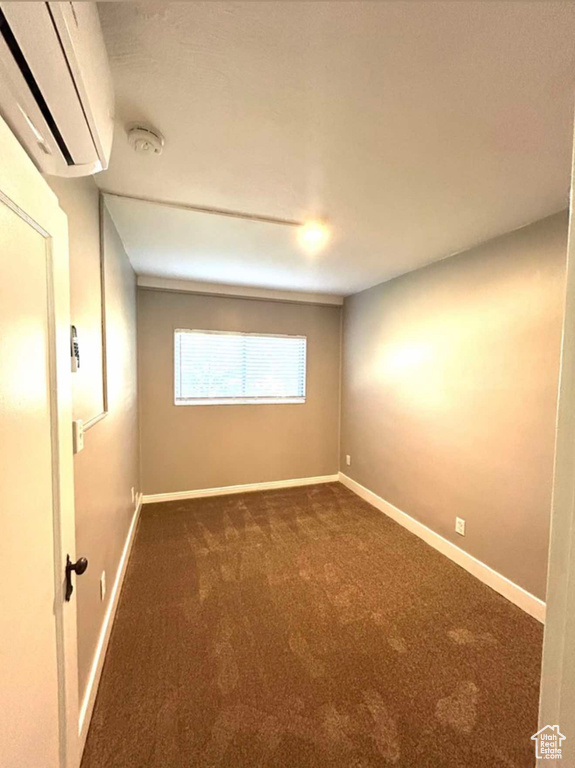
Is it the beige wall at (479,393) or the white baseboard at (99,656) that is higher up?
the beige wall at (479,393)

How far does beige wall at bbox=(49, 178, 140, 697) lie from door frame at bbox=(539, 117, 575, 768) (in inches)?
57.5

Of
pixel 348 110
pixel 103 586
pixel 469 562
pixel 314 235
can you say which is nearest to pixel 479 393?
pixel 469 562

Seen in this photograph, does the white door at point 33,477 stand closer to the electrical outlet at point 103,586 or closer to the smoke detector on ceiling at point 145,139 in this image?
the smoke detector on ceiling at point 145,139

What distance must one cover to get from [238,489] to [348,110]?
3564mm

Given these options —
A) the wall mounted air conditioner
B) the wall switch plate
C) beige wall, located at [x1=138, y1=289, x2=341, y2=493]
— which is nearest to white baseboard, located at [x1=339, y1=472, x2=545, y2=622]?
beige wall, located at [x1=138, y1=289, x2=341, y2=493]

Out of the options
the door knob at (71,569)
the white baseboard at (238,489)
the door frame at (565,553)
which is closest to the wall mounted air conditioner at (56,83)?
the door frame at (565,553)

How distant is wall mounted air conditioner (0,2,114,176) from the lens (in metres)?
0.60

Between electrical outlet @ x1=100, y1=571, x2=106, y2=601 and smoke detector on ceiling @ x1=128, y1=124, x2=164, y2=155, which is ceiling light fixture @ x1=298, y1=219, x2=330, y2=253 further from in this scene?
electrical outlet @ x1=100, y1=571, x2=106, y2=601

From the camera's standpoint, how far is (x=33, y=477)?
726mm

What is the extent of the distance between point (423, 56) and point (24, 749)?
6.47 ft

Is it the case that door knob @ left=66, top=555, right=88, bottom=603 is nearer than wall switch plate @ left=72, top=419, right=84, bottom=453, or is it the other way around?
door knob @ left=66, top=555, right=88, bottom=603

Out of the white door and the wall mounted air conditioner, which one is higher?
the wall mounted air conditioner

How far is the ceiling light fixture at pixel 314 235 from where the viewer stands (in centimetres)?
201

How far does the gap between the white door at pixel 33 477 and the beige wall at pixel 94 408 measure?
15.3 inches
